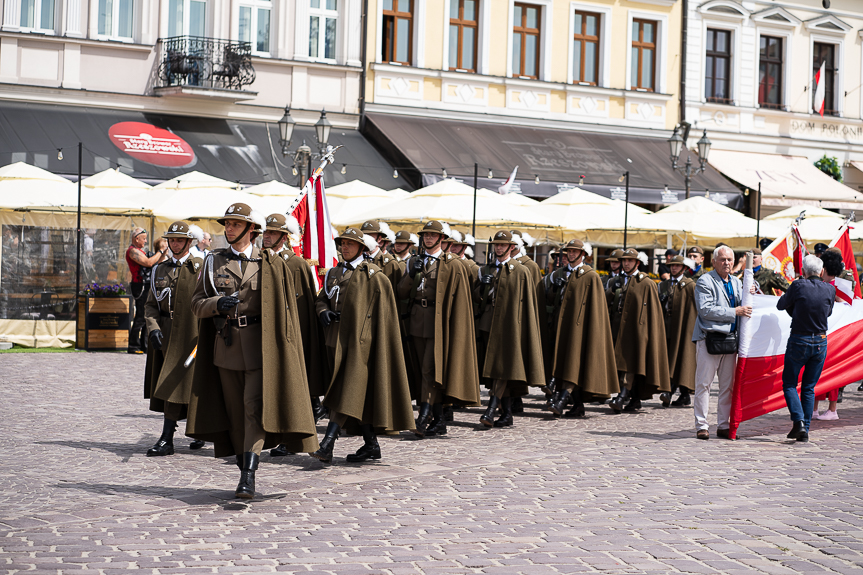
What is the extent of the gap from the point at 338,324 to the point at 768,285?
861cm

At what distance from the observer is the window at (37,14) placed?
80.3ft

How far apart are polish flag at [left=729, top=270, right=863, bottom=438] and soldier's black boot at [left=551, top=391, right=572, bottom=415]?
6.72ft

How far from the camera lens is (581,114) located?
30.7 meters

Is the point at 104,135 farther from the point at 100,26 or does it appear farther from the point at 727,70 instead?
the point at 727,70

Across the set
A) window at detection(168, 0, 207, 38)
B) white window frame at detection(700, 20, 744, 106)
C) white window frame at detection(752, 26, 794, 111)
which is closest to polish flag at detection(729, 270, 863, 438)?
window at detection(168, 0, 207, 38)

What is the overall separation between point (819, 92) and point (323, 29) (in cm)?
1470

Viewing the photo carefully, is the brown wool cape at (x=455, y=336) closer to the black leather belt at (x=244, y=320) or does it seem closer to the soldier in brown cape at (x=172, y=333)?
the soldier in brown cape at (x=172, y=333)

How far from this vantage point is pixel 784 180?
31.9m

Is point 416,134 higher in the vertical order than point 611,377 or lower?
higher

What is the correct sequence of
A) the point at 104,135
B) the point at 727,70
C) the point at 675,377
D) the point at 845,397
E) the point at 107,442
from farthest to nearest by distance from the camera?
the point at 727,70 → the point at 104,135 → the point at 845,397 → the point at 675,377 → the point at 107,442

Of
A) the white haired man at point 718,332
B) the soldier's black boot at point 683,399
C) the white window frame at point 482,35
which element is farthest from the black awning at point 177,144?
the white haired man at point 718,332

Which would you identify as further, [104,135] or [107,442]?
[104,135]

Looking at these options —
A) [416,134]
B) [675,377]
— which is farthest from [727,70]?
[675,377]

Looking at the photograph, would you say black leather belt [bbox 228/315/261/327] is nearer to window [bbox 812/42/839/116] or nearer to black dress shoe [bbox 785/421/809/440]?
black dress shoe [bbox 785/421/809/440]
